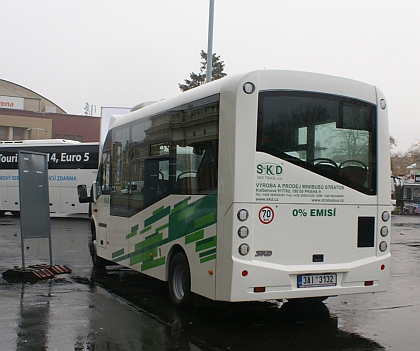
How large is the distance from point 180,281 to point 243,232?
68.1 inches

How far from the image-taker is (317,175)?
7426 mm

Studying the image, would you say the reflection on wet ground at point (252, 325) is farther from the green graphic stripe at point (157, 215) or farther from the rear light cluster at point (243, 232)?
the green graphic stripe at point (157, 215)

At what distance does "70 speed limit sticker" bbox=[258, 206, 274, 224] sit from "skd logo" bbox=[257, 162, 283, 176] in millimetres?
404

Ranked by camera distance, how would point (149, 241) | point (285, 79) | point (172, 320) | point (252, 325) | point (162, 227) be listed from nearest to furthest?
point (285, 79) → point (252, 325) → point (172, 320) → point (162, 227) → point (149, 241)

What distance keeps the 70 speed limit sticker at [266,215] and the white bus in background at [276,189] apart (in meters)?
0.01

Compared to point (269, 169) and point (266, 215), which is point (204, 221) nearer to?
point (266, 215)

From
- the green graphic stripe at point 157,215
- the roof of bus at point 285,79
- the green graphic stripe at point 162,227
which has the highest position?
the roof of bus at point 285,79

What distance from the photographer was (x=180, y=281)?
27.1ft

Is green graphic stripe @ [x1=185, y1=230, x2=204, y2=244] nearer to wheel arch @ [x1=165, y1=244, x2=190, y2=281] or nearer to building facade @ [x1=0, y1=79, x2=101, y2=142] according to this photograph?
wheel arch @ [x1=165, y1=244, x2=190, y2=281]

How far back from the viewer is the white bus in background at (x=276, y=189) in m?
7.01

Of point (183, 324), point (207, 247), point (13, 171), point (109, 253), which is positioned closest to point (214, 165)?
point (207, 247)

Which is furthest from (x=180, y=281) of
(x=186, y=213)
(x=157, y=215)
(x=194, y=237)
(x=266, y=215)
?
(x=266, y=215)

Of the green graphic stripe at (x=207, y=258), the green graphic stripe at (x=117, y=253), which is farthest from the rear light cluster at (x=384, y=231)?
the green graphic stripe at (x=117, y=253)

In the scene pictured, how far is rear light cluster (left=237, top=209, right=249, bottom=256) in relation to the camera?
22.7 ft
